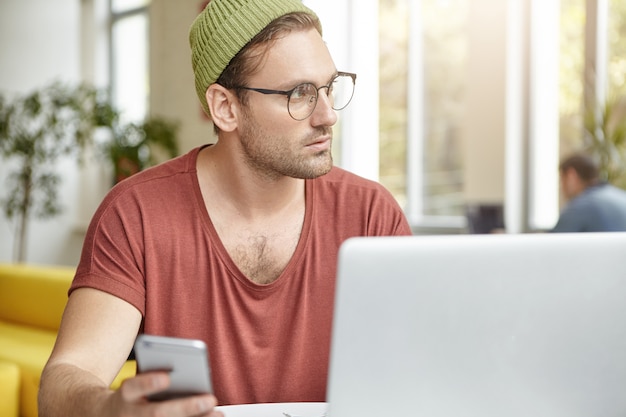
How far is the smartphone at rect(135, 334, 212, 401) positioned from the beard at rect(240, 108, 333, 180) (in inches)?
31.1

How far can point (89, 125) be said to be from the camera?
25.8 feet

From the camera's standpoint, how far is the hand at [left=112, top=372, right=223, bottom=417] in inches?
36.8

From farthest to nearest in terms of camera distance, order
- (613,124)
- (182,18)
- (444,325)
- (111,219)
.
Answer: (182,18) → (613,124) → (111,219) → (444,325)

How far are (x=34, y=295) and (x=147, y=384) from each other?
422cm

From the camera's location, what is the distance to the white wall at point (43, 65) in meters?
8.64

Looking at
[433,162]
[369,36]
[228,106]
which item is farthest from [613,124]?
[228,106]

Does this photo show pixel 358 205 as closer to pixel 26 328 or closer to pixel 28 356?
pixel 28 356

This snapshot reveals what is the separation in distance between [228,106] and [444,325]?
37.9 inches

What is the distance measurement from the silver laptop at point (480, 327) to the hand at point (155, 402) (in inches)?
5.6

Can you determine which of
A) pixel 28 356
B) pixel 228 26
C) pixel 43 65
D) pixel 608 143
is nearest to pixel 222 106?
pixel 228 26

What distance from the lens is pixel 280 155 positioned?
173cm

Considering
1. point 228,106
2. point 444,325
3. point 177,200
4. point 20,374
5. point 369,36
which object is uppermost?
point 369,36

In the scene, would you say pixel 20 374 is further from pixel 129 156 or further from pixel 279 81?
pixel 129 156

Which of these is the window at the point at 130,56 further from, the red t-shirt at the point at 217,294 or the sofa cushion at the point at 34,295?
the red t-shirt at the point at 217,294
